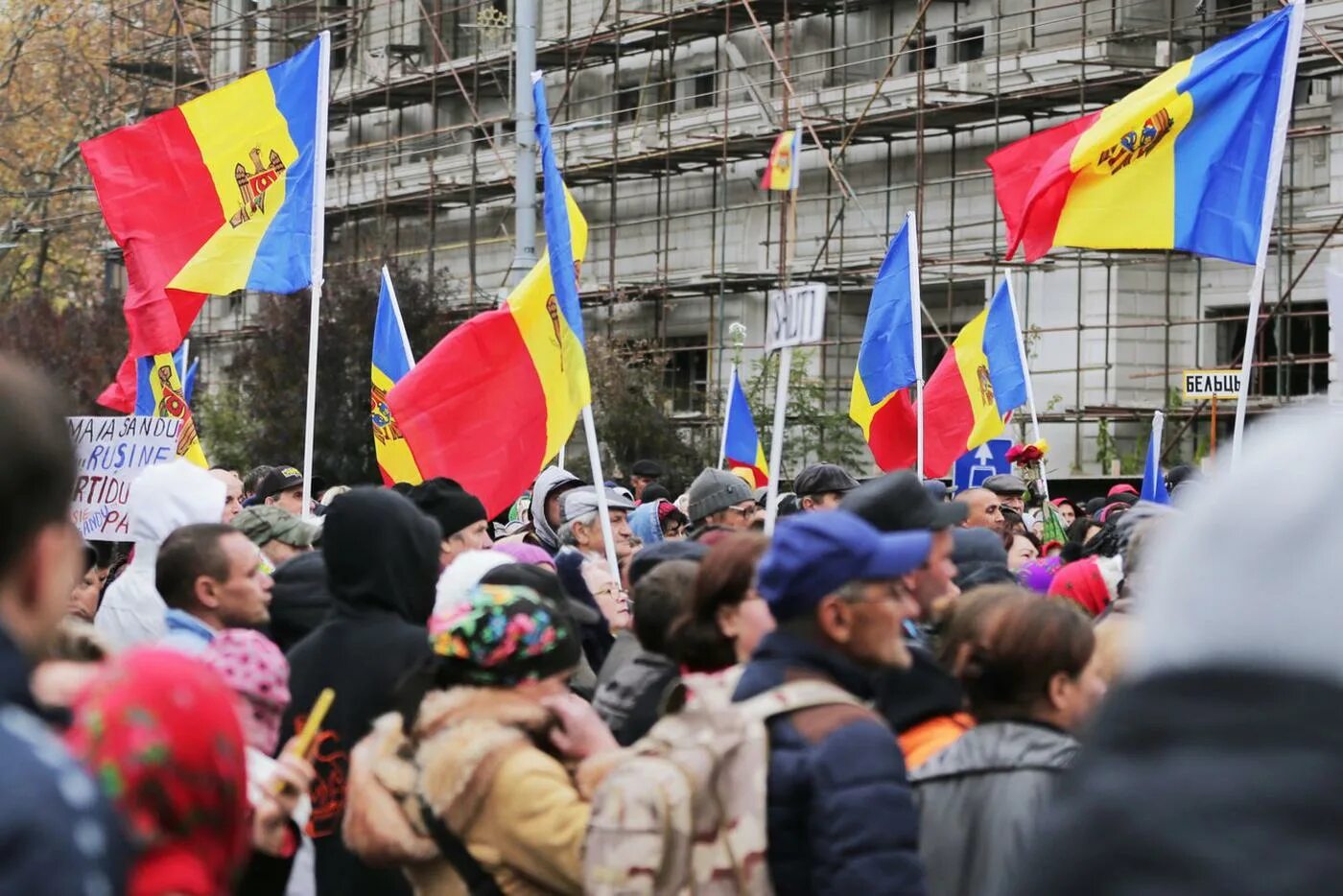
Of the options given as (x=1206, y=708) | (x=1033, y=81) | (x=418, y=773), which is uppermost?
(x=1033, y=81)

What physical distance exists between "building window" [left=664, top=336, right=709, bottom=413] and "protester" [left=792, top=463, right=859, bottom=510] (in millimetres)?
21495

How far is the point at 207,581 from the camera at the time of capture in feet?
18.1

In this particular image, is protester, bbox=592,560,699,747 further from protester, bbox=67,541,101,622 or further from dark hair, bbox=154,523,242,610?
protester, bbox=67,541,101,622

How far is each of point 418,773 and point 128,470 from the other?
20.7 feet

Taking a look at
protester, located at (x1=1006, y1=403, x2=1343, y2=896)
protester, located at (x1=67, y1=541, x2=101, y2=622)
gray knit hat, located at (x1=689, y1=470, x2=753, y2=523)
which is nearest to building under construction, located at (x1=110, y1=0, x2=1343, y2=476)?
gray knit hat, located at (x1=689, y1=470, x2=753, y2=523)

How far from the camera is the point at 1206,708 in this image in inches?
59.2

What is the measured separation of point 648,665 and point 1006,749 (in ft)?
5.16

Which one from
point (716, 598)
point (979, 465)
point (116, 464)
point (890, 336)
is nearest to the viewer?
point (716, 598)

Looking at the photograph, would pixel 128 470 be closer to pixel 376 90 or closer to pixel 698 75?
pixel 698 75

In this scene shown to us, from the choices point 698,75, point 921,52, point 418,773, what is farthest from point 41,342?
point 418,773

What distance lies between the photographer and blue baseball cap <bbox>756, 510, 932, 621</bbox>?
3.96 m

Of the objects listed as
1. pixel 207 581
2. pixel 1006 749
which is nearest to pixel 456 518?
pixel 207 581

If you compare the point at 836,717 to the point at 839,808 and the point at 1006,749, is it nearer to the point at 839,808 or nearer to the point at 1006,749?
the point at 839,808

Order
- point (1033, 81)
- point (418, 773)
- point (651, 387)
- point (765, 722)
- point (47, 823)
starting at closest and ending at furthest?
point (47, 823)
point (765, 722)
point (418, 773)
point (1033, 81)
point (651, 387)
